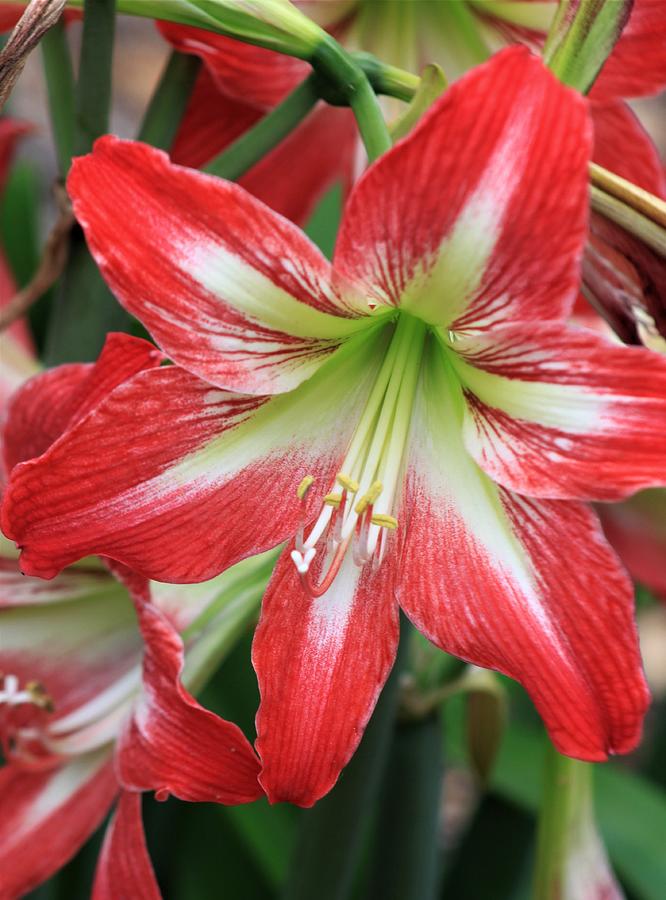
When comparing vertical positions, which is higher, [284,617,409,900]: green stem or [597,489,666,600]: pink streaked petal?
[597,489,666,600]: pink streaked petal

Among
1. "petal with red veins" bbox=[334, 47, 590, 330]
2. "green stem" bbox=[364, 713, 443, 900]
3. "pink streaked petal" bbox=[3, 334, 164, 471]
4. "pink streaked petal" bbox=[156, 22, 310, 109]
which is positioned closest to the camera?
"petal with red veins" bbox=[334, 47, 590, 330]

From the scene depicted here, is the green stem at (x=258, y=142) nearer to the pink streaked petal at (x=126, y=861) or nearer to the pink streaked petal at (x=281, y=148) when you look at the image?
the pink streaked petal at (x=281, y=148)

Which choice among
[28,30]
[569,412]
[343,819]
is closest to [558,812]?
[343,819]

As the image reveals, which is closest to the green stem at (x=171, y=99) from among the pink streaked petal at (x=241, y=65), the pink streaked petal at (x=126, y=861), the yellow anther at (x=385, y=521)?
the pink streaked petal at (x=241, y=65)

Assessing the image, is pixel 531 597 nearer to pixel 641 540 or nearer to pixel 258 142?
pixel 258 142

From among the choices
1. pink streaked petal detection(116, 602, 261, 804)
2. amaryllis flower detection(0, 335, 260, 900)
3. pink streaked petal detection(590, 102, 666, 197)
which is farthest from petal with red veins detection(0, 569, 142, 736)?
pink streaked petal detection(590, 102, 666, 197)

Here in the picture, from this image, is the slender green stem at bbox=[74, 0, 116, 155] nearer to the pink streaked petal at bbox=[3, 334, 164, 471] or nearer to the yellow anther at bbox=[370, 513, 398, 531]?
the pink streaked petal at bbox=[3, 334, 164, 471]

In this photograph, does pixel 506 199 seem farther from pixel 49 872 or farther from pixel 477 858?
pixel 477 858

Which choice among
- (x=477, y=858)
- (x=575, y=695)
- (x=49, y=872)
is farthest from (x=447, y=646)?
(x=477, y=858)
